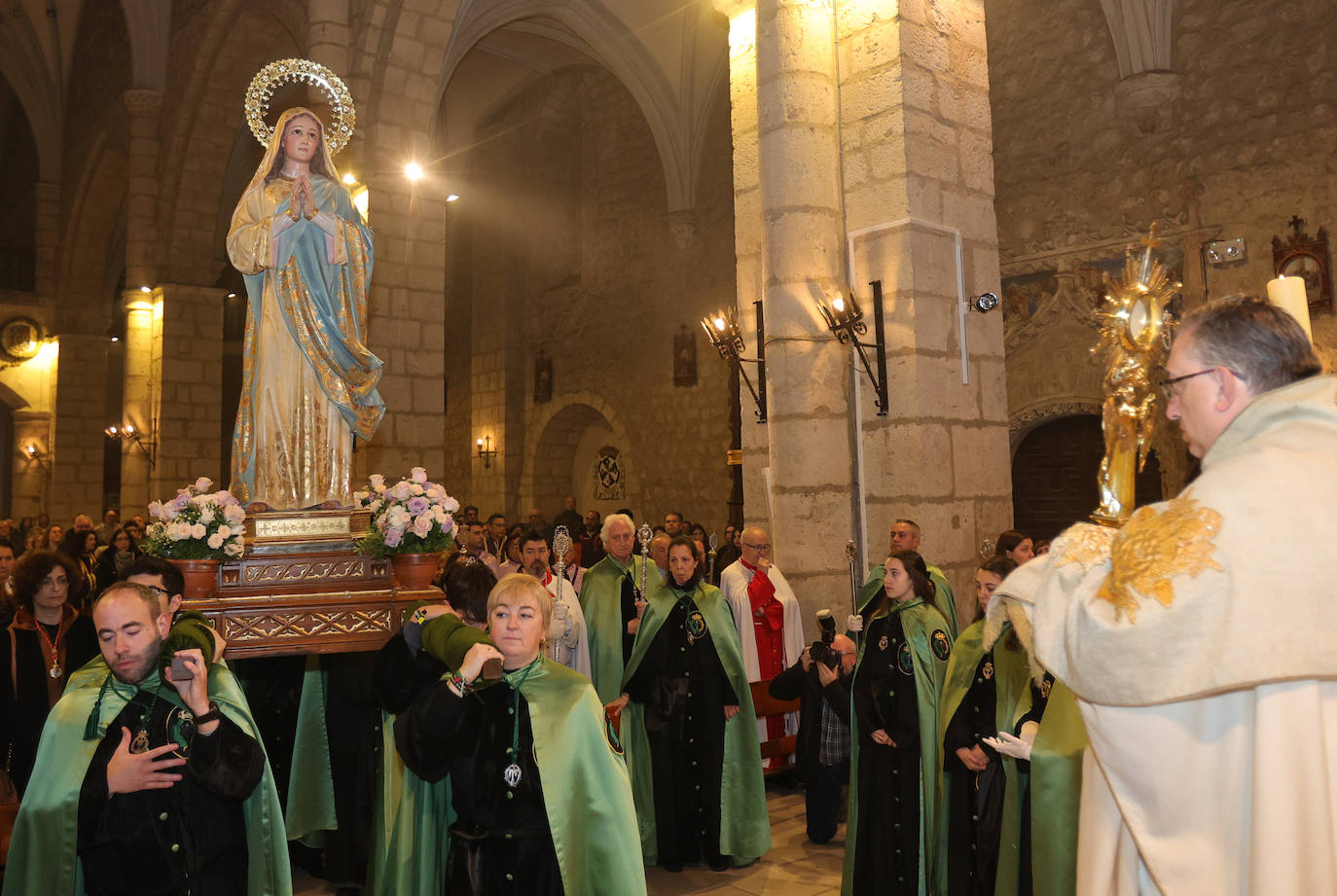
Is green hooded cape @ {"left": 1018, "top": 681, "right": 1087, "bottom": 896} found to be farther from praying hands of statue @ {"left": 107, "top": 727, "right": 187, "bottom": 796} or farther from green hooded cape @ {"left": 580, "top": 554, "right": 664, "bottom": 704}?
green hooded cape @ {"left": 580, "top": 554, "right": 664, "bottom": 704}

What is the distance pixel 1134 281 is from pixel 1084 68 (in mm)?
11031

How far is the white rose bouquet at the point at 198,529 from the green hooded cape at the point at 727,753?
6.74 ft

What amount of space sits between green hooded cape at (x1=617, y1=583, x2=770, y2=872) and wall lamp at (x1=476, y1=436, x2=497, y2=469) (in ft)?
46.0

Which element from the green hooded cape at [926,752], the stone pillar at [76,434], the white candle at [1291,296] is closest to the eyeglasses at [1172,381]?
the white candle at [1291,296]

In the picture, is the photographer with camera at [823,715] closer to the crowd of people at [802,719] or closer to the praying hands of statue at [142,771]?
the crowd of people at [802,719]

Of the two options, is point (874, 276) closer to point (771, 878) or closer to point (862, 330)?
point (862, 330)

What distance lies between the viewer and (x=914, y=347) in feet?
19.9

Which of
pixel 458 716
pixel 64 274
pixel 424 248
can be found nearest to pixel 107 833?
pixel 458 716

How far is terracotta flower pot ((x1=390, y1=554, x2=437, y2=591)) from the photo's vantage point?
4.41 metres

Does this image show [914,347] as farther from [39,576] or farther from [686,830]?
[39,576]

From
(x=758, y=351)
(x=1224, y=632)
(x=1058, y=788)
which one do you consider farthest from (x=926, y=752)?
(x=758, y=351)

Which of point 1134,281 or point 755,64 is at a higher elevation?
point 755,64

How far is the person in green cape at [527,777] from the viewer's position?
110 inches

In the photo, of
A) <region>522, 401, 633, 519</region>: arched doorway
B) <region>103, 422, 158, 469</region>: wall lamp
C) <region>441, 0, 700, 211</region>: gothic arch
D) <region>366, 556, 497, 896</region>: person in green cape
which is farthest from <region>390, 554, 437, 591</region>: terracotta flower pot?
<region>522, 401, 633, 519</region>: arched doorway
